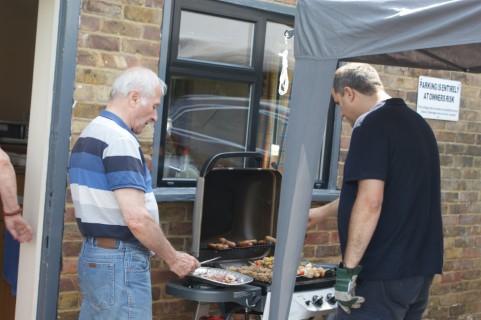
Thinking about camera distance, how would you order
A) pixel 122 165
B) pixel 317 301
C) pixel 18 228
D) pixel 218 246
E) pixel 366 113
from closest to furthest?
pixel 122 165
pixel 366 113
pixel 18 228
pixel 317 301
pixel 218 246

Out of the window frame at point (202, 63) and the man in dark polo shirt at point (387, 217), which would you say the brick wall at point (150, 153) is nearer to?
the window frame at point (202, 63)

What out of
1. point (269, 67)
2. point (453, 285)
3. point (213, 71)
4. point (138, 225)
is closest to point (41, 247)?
point (138, 225)

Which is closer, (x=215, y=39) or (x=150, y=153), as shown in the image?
(x=150, y=153)

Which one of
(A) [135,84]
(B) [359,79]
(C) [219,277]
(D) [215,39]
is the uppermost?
(D) [215,39]

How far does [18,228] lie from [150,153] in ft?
3.50

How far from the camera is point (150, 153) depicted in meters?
5.05

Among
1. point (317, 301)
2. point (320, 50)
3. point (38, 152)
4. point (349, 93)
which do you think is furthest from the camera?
point (38, 152)

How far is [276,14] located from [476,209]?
9.43ft

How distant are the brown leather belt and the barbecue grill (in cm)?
66

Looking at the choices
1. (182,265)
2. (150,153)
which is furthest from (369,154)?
(150,153)

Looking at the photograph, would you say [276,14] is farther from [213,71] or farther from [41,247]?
[41,247]

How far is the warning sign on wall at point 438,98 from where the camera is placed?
21.6 feet

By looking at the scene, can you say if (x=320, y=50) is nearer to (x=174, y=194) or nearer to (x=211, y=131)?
(x=174, y=194)

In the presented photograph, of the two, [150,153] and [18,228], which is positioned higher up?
[150,153]
